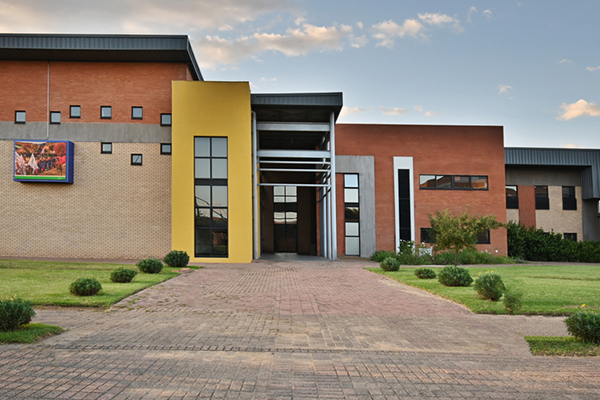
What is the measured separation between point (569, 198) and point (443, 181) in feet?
45.9

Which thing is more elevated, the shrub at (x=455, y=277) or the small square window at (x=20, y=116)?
the small square window at (x=20, y=116)

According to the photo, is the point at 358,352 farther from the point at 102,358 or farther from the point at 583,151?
the point at 583,151

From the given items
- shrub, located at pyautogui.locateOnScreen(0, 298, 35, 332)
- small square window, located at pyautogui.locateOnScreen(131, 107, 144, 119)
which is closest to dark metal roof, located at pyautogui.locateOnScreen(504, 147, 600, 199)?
small square window, located at pyautogui.locateOnScreen(131, 107, 144, 119)

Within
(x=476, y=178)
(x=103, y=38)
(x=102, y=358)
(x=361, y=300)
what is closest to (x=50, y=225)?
(x=103, y=38)

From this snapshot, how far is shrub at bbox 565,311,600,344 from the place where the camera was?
709cm

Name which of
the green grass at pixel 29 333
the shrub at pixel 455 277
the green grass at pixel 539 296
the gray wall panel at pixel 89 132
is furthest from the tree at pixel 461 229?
the green grass at pixel 29 333

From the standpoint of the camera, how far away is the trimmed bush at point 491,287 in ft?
36.4

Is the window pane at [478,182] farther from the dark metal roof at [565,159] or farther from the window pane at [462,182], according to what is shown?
the dark metal roof at [565,159]

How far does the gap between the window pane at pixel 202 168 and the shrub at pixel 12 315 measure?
18.2 metres

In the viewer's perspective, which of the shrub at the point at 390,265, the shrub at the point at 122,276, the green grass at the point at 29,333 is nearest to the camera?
the green grass at the point at 29,333

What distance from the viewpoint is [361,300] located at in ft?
38.8

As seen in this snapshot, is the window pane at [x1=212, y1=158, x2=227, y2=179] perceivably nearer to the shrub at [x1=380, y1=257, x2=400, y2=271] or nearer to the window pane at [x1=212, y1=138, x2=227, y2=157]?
the window pane at [x1=212, y1=138, x2=227, y2=157]

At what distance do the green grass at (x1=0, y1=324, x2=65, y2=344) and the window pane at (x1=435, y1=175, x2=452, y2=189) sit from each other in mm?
28082

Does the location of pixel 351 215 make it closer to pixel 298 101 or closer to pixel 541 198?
pixel 298 101
